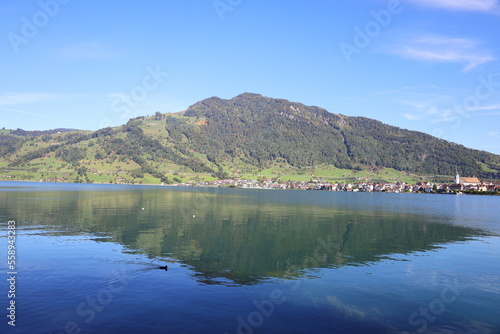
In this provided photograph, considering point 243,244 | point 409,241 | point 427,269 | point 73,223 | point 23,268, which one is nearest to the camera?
point 23,268

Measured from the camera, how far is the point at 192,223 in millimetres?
62094

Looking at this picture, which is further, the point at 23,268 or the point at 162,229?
the point at 162,229

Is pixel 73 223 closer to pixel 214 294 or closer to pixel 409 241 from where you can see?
pixel 214 294

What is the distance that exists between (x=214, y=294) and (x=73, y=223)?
4387 centimetres

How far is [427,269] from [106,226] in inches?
1846

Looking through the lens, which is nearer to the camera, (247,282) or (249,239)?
(247,282)

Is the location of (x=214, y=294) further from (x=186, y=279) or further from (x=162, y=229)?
(x=162, y=229)

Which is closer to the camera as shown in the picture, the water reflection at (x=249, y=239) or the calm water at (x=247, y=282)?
the calm water at (x=247, y=282)

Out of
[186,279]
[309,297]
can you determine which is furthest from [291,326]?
[186,279]

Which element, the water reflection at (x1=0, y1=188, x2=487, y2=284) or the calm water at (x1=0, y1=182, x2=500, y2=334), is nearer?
the calm water at (x1=0, y1=182, x2=500, y2=334)

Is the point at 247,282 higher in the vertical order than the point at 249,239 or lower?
lower

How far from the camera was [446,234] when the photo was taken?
5978cm

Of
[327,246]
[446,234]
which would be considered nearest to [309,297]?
[327,246]

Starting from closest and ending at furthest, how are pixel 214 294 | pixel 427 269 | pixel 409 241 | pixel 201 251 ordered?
pixel 214 294, pixel 427 269, pixel 201 251, pixel 409 241
